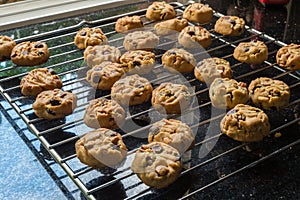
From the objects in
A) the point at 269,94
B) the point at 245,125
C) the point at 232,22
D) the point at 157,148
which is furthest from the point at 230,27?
the point at 157,148

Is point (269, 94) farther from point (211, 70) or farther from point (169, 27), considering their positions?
point (169, 27)

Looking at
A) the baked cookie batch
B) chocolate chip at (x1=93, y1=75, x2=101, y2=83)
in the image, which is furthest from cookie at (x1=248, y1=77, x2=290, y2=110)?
chocolate chip at (x1=93, y1=75, x2=101, y2=83)

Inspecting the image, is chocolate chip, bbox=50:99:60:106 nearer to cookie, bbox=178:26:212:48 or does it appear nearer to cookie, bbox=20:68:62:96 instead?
cookie, bbox=20:68:62:96

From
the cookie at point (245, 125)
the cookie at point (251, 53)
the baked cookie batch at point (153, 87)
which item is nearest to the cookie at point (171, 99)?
the baked cookie batch at point (153, 87)

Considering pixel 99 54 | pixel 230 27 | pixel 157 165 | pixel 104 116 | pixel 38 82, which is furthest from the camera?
pixel 230 27

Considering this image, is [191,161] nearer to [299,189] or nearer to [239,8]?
[299,189]

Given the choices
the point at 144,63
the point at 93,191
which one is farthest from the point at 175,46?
the point at 93,191

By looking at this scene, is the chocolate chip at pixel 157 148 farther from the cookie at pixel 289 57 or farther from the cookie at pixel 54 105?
the cookie at pixel 289 57

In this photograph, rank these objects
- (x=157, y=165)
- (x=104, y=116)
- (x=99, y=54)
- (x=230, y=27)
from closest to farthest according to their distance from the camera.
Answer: (x=157, y=165) → (x=104, y=116) → (x=99, y=54) → (x=230, y=27)
